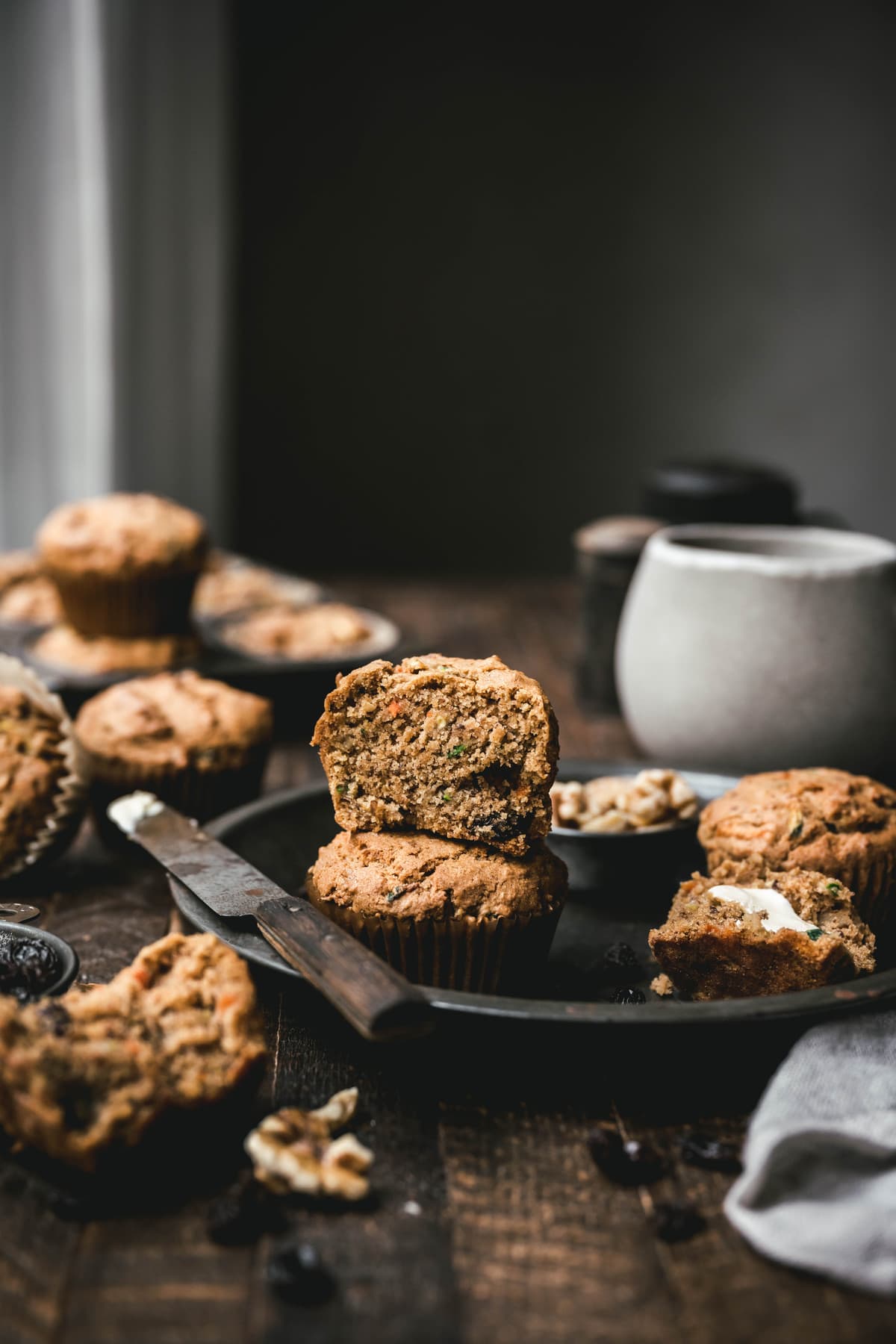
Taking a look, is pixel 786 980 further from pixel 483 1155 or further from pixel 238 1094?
pixel 238 1094

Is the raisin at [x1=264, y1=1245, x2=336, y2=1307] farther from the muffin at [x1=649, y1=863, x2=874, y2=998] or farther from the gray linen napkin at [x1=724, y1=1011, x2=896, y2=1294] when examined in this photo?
the muffin at [x1=649, y1=863, x2=874, y2=998]

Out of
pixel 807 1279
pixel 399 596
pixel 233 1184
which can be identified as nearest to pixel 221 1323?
pixel 233 1184

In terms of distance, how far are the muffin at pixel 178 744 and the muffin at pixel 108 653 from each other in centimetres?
49

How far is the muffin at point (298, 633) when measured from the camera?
2.84 m

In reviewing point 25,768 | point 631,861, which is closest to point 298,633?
point 25,768

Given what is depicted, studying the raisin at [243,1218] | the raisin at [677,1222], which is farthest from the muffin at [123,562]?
the raisin at [677,1222]

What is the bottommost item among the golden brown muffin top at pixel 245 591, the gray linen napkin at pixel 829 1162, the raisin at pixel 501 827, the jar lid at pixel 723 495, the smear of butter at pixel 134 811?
the golden brown muffin top at pixel 245 591

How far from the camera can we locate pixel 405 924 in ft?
4.73

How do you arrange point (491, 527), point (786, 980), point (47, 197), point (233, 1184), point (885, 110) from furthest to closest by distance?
point (491, 527) → point (885, 110) → point (47, 197) → point (786, 980) → point (233, 1184)

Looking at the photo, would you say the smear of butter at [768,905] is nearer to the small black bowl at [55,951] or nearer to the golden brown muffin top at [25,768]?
the small black bowl at [55,951]

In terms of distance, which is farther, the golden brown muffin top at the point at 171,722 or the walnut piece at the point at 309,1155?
the golden brown muffin top at the point at 171,722

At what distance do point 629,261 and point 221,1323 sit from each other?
5.05 metres

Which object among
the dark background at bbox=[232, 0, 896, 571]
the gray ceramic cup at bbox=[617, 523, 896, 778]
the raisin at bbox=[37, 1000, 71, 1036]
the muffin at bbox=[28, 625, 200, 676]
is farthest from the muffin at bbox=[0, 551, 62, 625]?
the dark background at bbox=[232, 0, 896, 571]

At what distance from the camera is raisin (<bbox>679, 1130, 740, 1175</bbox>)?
1240 millimetres
